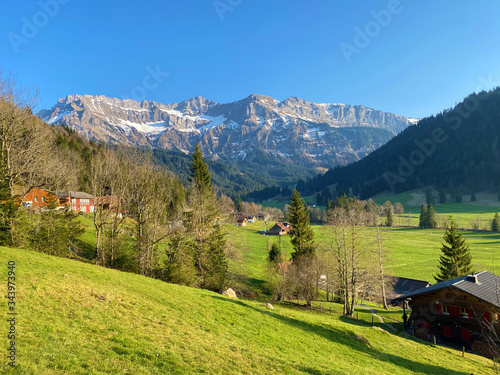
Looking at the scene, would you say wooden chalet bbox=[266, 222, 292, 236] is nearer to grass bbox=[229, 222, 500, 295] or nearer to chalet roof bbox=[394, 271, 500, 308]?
grass bbox=[229, 222, 500, 295]

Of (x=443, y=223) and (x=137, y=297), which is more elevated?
(x=443, y=223)

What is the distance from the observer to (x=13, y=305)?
12266mm

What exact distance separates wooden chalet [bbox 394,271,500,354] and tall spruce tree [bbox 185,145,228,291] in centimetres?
2991

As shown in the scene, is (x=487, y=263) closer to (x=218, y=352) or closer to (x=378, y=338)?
(x=378, y=338)

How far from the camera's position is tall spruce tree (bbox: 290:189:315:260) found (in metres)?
52.1

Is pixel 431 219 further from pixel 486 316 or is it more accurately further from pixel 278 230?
pixel 486 316

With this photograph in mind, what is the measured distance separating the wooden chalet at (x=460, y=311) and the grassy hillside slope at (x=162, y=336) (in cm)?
874

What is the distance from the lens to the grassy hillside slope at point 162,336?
33.2 ft

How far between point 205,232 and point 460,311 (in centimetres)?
3717

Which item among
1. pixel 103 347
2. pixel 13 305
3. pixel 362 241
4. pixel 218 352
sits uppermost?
pixel 362 241

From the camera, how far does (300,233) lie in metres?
53.4

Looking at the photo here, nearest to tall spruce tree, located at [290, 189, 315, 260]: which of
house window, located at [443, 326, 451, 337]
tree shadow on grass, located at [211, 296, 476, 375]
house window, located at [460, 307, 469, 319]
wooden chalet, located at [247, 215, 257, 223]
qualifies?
house window, located at [443, 326, 451, 337]

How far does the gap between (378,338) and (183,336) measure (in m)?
21.4

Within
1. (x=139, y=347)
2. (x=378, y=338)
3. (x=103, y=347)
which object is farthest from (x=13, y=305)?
(x=378, y=338)
